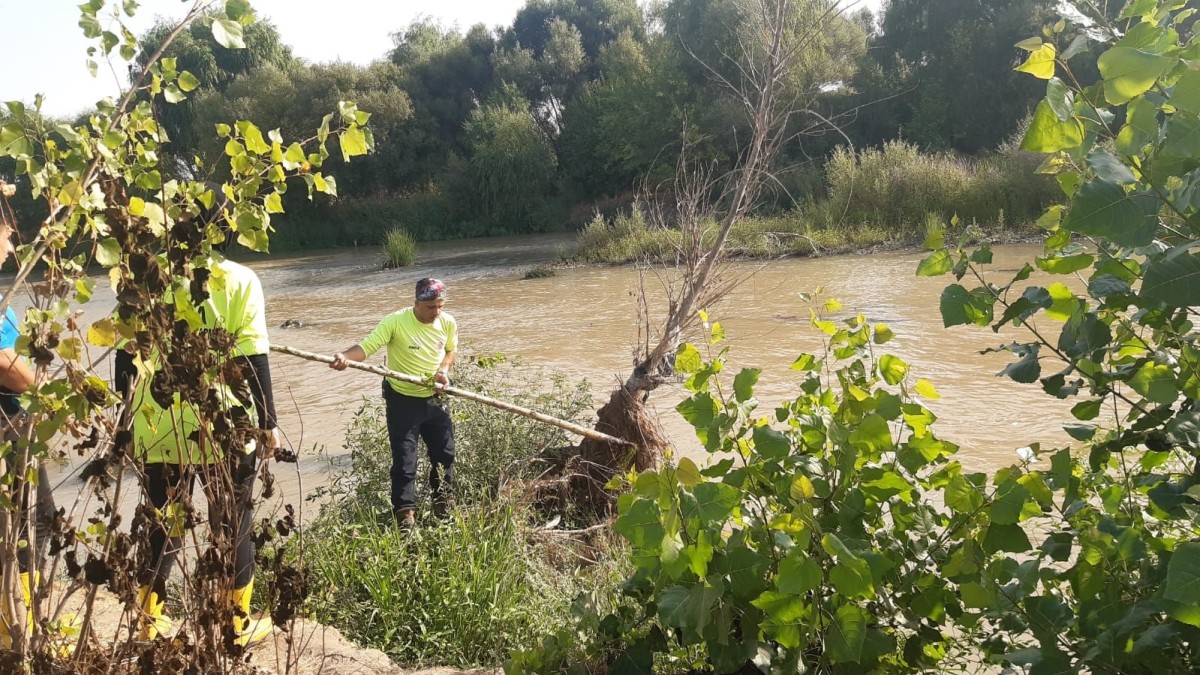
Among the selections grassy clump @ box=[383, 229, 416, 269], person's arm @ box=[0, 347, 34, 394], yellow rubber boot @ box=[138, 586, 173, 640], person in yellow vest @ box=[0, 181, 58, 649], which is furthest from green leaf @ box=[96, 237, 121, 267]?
grassy clump @ box=[383, 229, 416, 269]

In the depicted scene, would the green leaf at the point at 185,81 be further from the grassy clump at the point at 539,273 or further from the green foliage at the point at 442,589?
the grassy clump at the point at 539,273

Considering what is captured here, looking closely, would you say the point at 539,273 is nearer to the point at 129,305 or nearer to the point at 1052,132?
the point at 129,305

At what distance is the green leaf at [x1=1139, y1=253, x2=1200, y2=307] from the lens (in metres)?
1.32

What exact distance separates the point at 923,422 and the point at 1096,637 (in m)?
0.60

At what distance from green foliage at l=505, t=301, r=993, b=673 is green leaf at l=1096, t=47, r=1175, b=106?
2.65 ft

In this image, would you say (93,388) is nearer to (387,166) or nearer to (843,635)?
(843,635)

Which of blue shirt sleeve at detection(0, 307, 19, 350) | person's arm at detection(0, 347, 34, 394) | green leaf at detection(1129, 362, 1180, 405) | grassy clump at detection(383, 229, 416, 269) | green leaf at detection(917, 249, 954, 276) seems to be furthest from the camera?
grassy clump at detection(383, 229, 416, 269)

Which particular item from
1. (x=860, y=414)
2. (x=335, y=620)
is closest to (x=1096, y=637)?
(x=860, y=414)

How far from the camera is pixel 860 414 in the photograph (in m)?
2.05

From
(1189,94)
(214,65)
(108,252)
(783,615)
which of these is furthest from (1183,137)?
(214,65)

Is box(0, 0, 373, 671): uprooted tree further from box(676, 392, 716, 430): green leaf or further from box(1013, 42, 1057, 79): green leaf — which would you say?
box(1013, 42, 1057, 79): green leaf

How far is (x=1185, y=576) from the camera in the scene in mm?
1282

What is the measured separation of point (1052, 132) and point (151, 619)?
7.02 ft

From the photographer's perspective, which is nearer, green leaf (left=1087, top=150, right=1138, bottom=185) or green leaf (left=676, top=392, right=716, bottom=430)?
green leaf (left=1087, top=150, right=1138, bottom=185)
